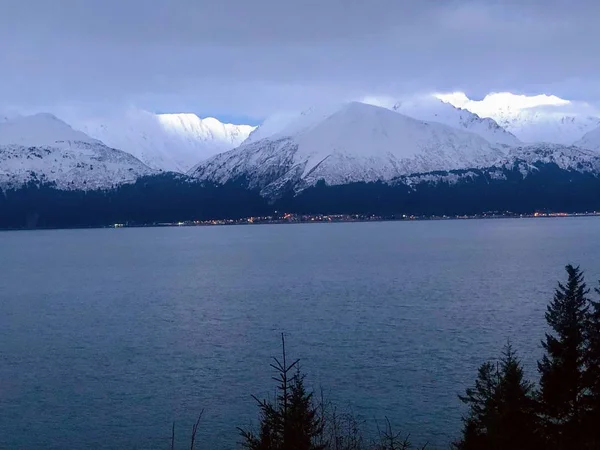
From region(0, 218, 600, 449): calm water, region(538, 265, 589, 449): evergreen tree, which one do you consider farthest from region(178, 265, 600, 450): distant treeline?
region(0, 218, 600, 449): calm water

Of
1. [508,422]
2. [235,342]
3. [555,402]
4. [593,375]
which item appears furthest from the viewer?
[235,342]

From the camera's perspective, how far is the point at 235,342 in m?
51.0

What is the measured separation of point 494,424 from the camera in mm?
21688

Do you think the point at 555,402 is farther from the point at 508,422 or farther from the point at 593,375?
the point at 508,422

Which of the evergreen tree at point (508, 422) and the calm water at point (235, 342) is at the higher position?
the evergreen tree at point (508, 422)

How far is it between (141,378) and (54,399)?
5346mm

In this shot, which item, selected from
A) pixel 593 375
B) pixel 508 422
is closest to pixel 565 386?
pixel 593 375

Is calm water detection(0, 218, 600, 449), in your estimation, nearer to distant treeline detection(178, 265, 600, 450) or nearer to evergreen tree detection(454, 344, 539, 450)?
distant treeline detection(178, 265, 600, 450)

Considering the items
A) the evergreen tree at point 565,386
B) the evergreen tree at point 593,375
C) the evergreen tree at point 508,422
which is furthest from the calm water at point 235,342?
the evergreen tree at point 593,375

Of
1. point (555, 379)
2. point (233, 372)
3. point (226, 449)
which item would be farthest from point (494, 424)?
point (233, 372)

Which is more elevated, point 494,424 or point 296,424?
point 296,424

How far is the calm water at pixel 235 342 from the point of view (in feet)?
116

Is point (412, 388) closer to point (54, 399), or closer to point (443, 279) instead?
point (54, 399)

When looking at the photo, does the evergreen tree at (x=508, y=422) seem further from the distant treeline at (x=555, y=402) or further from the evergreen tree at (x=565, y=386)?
the evergreen tree at (x=565, y=386)
